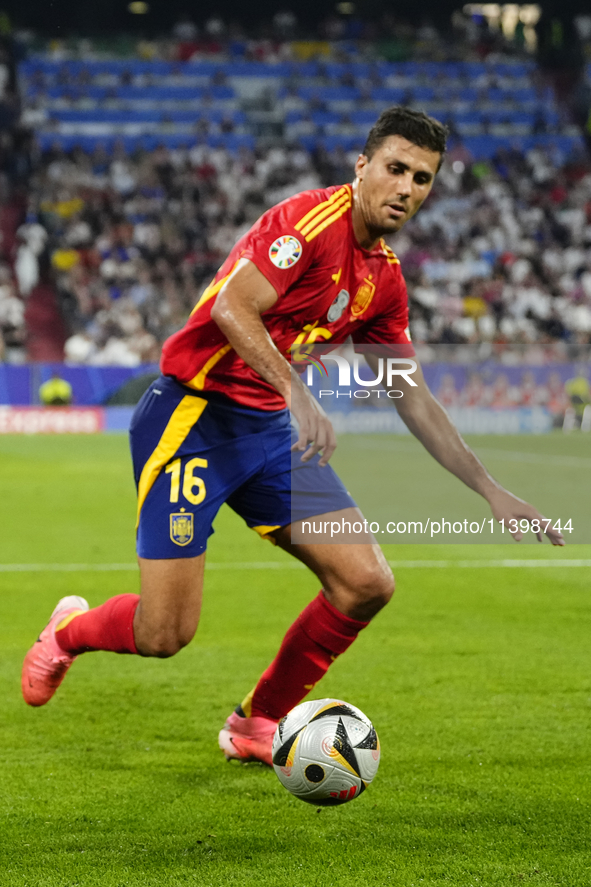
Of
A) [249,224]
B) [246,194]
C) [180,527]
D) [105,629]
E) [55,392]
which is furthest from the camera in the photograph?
[246,194]

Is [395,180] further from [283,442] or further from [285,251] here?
[283,442]

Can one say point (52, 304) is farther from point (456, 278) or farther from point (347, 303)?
point (347, 303)

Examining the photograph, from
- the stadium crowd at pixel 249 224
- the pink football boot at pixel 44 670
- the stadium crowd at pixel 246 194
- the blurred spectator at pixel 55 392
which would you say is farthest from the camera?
the stadium crowd at pixel 246 194

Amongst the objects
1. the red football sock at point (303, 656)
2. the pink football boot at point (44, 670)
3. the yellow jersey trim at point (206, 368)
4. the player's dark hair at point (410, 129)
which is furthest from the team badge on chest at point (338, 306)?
the pink football boot at point (44, 670)

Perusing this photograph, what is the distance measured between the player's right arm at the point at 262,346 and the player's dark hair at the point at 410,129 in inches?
24.8

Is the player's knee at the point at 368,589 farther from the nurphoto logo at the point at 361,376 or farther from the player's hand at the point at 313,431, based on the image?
the player's hand at the point at 313,431

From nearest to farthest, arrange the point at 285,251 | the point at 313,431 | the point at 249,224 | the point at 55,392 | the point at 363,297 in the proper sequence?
the point at 313,431 → the point at 285,251 → the point at 363,297 → the point at 55,392 → the point at 249,224

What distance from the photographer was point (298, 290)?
3.65 meters

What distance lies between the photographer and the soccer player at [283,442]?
3.61 metres

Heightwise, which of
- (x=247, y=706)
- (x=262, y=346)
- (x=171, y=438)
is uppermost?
(x=262, y=346)

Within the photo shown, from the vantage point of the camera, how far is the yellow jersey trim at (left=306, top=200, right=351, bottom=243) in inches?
140

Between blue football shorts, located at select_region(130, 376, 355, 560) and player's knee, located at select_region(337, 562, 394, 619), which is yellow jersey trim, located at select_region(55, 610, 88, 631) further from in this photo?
player's knee, located at select_region(337, 562, 394, 619)

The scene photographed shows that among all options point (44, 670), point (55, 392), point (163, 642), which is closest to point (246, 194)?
point (55, 392)

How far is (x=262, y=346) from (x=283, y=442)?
0.68 meters
